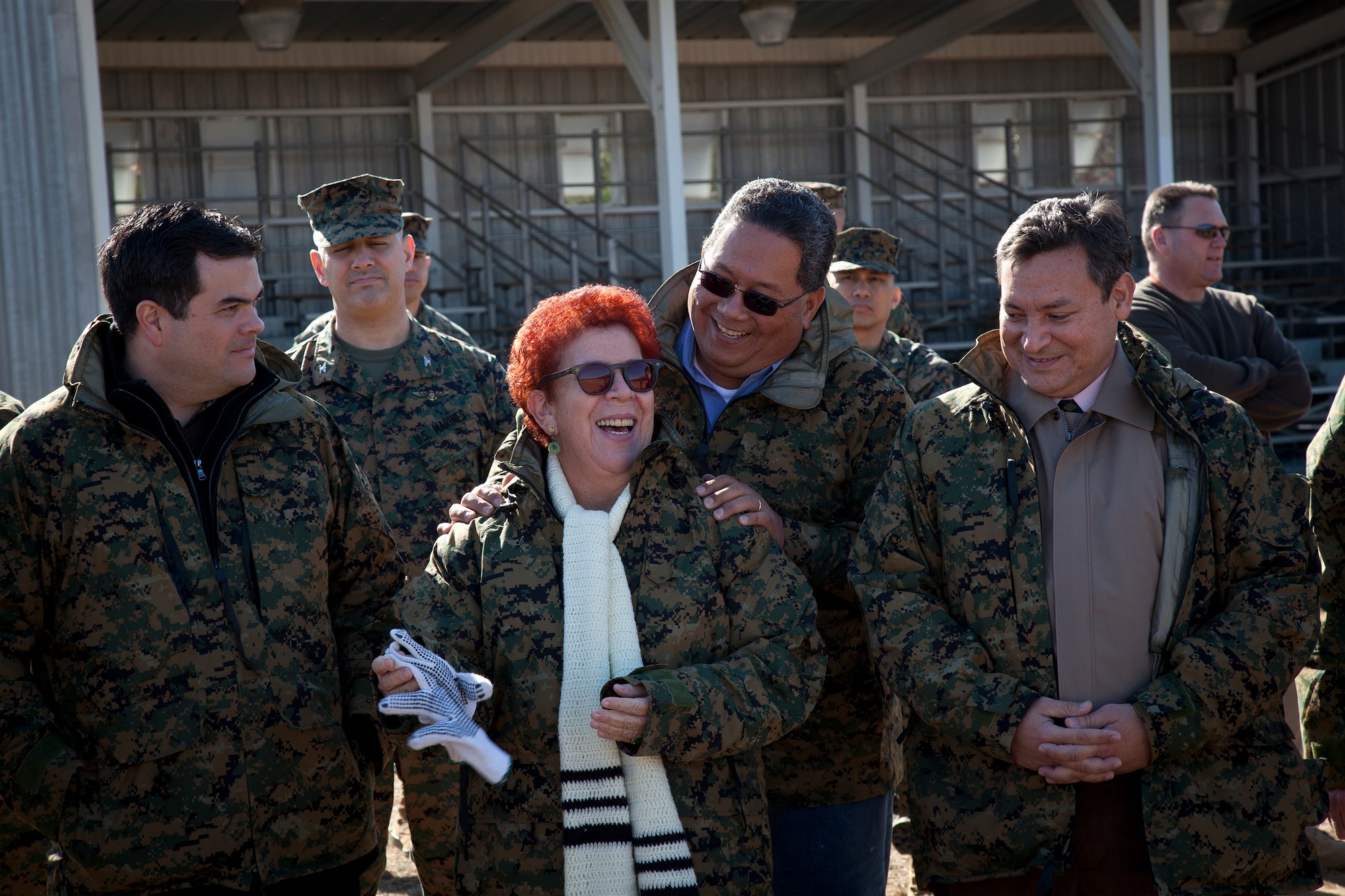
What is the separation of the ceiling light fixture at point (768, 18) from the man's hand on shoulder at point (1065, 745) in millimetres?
Result: 10031

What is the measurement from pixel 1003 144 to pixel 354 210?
13826mm

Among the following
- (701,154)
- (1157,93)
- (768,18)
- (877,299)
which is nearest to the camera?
(877,299)

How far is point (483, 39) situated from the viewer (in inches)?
506

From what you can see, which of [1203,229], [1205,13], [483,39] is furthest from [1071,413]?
[1205,13]

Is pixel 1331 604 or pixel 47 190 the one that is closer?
pixel 1331 604

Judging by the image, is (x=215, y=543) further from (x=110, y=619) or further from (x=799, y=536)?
(x=799, y=536)

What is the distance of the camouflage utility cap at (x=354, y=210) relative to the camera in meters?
4.53

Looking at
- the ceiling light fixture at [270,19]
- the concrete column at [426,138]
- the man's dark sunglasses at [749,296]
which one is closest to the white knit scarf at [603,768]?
the man's dark sunglasses at [749,296]

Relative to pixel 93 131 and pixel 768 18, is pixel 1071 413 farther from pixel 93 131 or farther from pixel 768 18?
pixel 768 18

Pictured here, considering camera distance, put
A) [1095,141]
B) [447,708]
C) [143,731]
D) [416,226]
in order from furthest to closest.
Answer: [1095,141]
[416,226]
[143,731]
[447,708]

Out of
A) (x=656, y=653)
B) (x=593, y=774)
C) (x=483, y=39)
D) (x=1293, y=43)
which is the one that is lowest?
(x=593, y=774)

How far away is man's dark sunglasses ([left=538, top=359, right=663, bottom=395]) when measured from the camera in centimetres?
257

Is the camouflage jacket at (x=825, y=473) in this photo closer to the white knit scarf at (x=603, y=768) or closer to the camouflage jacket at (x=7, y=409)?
the white knit scarf at (x=603, y=768)

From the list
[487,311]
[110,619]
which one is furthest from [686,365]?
[487,311]
